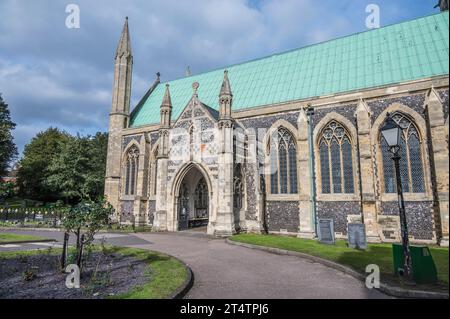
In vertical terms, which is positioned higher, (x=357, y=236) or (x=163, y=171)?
(x=163, y=171)

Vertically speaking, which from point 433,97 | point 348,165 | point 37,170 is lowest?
point 348,165

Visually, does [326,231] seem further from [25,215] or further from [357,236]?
[25,215]

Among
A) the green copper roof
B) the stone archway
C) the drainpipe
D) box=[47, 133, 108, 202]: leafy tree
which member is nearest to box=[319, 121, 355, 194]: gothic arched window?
the drainpipe

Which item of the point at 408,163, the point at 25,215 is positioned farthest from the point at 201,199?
the point at 25,215

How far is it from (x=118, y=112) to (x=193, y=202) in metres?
12.0

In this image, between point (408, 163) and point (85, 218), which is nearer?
point (85, 218)

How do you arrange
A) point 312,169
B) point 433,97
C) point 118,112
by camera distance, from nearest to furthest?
1. point 433,97
2. point 312,169
3. point 118,112

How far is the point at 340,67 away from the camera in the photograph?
818 inches

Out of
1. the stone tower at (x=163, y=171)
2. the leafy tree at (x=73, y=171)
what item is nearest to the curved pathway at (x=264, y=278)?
the stone tower at (x=163, y=171)

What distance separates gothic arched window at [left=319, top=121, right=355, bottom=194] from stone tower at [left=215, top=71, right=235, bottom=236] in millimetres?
6018

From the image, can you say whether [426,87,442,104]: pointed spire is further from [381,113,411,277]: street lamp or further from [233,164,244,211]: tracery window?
[233,164,244,211]: tracery window

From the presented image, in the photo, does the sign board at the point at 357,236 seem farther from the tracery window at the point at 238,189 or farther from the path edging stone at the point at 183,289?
the path edging stone at the point at 183,289

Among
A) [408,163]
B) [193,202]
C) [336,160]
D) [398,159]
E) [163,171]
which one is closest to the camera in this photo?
[398,159]
